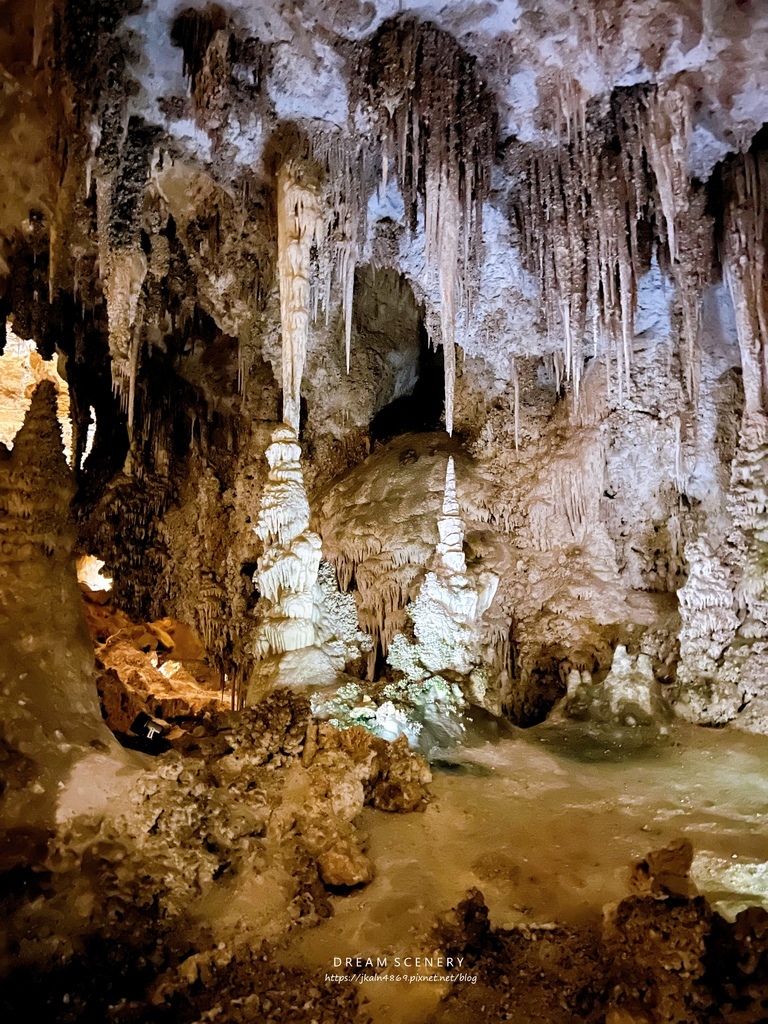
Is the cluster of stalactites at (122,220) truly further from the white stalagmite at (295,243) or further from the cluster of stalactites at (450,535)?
the cluster of stalactites at (450,535)

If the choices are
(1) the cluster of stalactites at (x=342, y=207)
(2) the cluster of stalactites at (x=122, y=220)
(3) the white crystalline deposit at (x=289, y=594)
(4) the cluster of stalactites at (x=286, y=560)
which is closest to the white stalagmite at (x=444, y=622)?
(3) the white crystalline deposit at (x=289, y=594)

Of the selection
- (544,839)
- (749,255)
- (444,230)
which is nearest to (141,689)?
(544,839)

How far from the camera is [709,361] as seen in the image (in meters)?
9.80

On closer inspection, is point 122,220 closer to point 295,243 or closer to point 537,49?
point 295,243

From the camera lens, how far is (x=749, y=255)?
7875 mm

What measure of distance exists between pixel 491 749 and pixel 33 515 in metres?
5.35

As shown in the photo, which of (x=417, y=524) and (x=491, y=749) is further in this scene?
(x=417, y=524)

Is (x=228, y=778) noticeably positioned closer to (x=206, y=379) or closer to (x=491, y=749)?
(x=491, y=749)

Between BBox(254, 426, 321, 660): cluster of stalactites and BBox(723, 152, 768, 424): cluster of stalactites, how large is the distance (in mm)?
5554

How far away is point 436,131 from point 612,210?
6.94 ft

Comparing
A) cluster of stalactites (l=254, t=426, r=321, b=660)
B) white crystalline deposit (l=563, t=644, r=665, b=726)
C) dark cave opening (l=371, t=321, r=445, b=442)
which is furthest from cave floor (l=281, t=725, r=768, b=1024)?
dark cave opening (l=371, t=321, r=445, b=442)

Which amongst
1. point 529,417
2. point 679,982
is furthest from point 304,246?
point 679,982

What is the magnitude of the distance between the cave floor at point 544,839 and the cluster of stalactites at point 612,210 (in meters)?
4.69

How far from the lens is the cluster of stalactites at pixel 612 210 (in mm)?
6945
